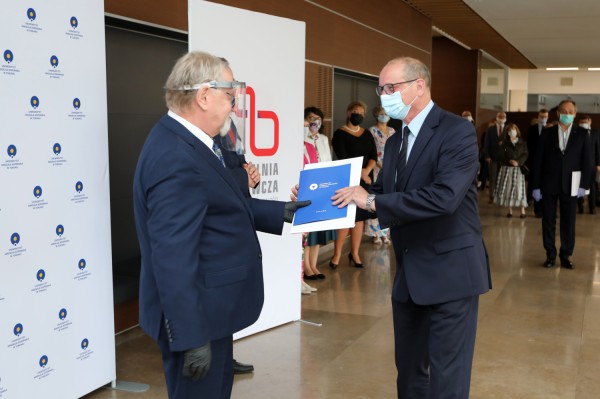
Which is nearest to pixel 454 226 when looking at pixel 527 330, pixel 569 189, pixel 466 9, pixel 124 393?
pixel 124 393

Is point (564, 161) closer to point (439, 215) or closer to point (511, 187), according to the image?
point (511, 187)

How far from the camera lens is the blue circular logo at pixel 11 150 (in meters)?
3.28

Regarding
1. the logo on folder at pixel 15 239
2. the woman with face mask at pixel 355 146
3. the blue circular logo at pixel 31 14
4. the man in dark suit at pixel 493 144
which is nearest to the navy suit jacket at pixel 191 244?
the logo on folder at pixel 15 239

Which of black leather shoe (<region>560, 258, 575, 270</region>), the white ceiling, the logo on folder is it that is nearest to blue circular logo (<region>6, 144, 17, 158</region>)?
the logo on folder

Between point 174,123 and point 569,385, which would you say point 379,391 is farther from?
point 174,123

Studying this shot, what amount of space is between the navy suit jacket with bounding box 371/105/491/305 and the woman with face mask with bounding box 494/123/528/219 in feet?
31.7

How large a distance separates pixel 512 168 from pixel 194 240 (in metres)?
10.9

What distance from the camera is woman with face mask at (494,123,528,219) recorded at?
12117 mm

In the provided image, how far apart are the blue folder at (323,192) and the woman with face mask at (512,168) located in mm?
9771

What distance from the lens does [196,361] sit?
7.39 feet

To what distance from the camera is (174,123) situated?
236 cm

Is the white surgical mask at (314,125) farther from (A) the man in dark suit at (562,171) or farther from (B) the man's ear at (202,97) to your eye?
(B) the man's ear at (202,97)

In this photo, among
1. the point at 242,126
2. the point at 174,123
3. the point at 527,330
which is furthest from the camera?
the point at 527,330

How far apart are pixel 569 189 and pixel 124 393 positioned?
572 cm
